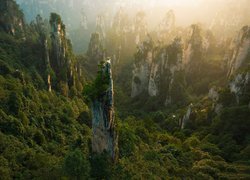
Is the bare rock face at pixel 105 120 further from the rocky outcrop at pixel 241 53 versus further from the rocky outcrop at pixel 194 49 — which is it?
the rocky outcrop at pixel 194 49

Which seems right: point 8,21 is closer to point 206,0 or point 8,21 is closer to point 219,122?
point 219,122

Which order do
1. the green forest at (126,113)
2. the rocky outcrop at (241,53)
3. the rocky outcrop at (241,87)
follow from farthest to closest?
the rocky outcrop at (241,53) < the rocky outcrop at (241,87) < the green forest at (126,113)

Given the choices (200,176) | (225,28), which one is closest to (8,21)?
(200,176)

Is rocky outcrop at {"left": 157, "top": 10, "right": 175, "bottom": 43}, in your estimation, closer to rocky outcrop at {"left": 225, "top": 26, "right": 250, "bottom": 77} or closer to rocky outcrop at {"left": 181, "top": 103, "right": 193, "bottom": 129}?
rocky outcrop at {"left": 225, "top": 26, "right": 250, "bottom": 77}

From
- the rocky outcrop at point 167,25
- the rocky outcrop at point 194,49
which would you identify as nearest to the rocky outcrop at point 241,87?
the rocky outcrop at point 194,49

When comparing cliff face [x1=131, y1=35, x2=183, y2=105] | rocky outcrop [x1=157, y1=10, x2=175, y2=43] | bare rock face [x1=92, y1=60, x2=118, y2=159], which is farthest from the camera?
rocky outcrop [x1=157, y1=10, x2=175, y2=43]

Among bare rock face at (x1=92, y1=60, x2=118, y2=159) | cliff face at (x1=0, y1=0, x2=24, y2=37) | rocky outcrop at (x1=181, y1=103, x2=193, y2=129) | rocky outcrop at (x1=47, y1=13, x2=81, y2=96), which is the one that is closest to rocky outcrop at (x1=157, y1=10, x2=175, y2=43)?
cliff face at (x1=0, y1=0, x2=24, y2=37)
